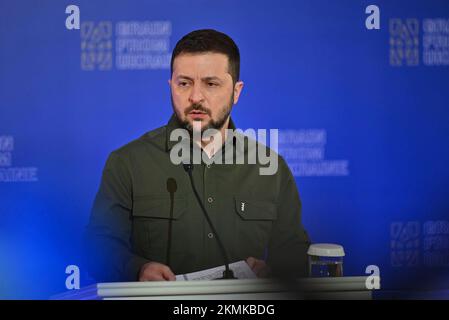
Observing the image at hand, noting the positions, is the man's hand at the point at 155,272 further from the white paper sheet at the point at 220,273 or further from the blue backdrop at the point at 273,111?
the blue backdrop at the point at 273,111

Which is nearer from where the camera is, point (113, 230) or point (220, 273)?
point (220, 273)

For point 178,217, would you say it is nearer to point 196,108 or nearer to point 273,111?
point 196,108

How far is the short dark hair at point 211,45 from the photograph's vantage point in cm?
265

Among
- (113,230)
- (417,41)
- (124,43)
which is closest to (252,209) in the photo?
(113,230)

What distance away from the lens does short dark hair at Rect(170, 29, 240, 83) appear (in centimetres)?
265

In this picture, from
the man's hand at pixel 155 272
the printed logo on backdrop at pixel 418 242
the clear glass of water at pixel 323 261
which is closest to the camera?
the clear glass of water at pixel 323 261

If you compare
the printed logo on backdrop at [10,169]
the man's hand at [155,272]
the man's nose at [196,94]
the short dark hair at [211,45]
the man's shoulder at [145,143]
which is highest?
the short dark hair at [211,45]

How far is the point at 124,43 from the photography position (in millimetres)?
2695

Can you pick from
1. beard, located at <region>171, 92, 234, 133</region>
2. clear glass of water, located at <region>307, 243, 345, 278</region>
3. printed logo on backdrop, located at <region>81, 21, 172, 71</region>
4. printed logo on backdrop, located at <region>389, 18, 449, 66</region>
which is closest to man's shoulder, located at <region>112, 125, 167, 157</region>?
beard, located at <region>171, 92, 234, 133</region>

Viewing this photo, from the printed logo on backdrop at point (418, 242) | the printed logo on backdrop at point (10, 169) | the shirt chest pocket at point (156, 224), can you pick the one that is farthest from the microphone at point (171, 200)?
the printed logo on backdrop at point (418, 242)

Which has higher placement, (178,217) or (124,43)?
(124,43)

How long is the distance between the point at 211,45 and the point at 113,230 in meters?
1.03

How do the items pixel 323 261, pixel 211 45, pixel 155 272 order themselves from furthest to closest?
pixel 211 45 < pixel 155 272 < pixel 323 261

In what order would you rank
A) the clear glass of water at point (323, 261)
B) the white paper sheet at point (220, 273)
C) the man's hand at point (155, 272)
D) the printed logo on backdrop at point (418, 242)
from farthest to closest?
the printed logo on backdrop at point (418, 242) < the man's hand at point (155, 272) < the white paper sheet at point (220, 273) < the clear glass of water at point (323, 261)
